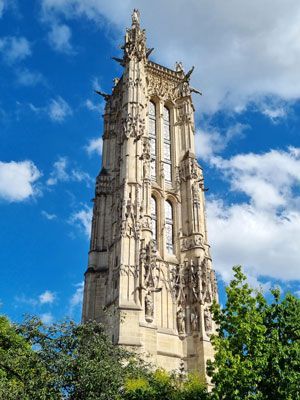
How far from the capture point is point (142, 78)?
36531 mm

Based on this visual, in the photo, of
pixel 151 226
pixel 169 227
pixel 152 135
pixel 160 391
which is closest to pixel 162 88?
pixel 152 135

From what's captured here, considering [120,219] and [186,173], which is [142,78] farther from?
[120,219]

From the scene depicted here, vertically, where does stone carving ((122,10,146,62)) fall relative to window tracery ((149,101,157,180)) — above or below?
above

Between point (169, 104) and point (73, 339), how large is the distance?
26107 mm

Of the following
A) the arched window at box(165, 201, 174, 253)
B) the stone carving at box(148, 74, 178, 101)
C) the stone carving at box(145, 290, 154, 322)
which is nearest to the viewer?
the stone carving at box(145, 290, 154, 322)

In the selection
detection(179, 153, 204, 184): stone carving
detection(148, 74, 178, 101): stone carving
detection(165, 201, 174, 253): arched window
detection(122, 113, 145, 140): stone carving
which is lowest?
detection(165, 201, 174, 253): arched window

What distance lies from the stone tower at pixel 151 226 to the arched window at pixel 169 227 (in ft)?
0.25

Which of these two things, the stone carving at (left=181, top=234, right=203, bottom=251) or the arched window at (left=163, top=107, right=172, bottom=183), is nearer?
the stone carving at (left=181, top=234, right=203, bottom=251)

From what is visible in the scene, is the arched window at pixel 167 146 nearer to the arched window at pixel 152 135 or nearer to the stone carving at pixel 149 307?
the arched window at pixel 152 135

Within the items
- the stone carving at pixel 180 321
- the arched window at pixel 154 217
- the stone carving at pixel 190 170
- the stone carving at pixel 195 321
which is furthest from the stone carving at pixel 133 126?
the stone carving at pixel 195 321

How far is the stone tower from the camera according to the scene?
84.5 ft

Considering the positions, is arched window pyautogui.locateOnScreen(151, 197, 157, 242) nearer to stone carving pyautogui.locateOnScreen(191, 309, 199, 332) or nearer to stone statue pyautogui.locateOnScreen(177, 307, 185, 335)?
stone statue pyautogui.locateOnScreen(177, 307, 185, 335)

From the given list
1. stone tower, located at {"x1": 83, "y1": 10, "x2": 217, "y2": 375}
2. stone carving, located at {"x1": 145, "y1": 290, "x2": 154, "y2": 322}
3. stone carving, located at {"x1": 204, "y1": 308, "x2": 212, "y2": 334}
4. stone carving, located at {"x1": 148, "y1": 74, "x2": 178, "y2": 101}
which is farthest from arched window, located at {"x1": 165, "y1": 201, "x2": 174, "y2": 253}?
stone carving, located at {"x1": 148, "y1": 74, "x2": 178, "y2": 101}

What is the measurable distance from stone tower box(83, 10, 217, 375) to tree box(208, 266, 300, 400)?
7.97 m
